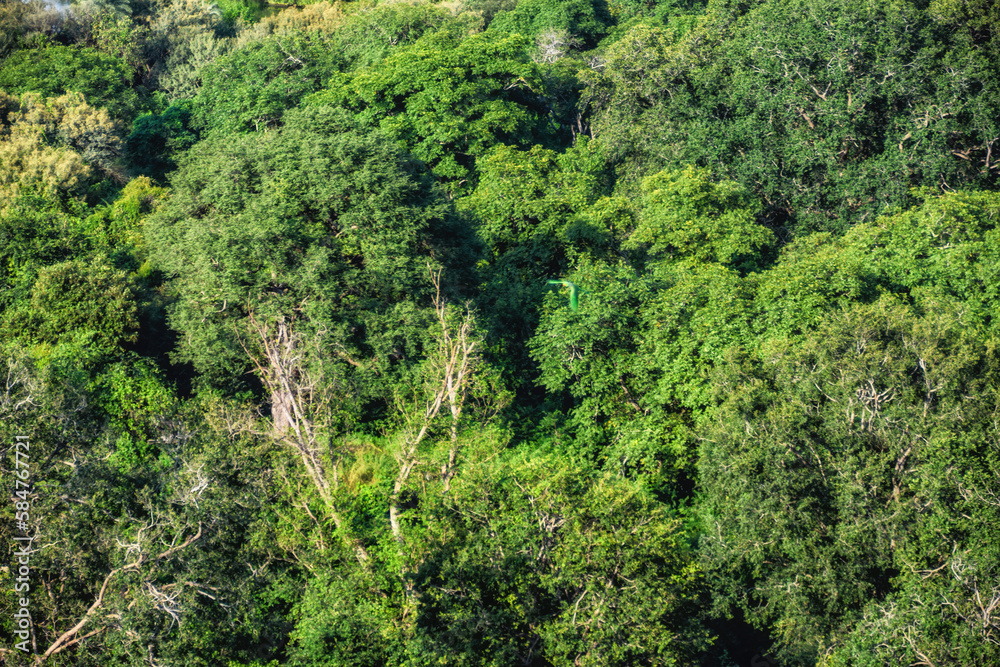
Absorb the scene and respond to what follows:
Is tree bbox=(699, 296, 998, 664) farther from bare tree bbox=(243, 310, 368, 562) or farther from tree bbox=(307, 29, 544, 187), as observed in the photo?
tree bbox=(307, 29, 544, 187)

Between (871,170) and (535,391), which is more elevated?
(871,170)

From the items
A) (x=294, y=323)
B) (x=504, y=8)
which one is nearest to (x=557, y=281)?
(x=294, y=323)

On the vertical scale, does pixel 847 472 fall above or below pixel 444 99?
below

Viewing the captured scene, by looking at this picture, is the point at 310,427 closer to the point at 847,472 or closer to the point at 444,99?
the point at 847,472

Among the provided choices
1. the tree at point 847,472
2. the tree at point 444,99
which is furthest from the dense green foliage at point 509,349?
the tree at point 444,99

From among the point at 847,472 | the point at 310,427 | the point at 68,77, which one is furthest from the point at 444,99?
the point at 847,472

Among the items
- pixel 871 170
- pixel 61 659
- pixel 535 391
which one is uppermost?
pixel 61 659

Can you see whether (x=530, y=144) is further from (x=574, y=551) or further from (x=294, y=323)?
(x=574, y=551)

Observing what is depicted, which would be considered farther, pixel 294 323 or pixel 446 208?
pixel 446 208
